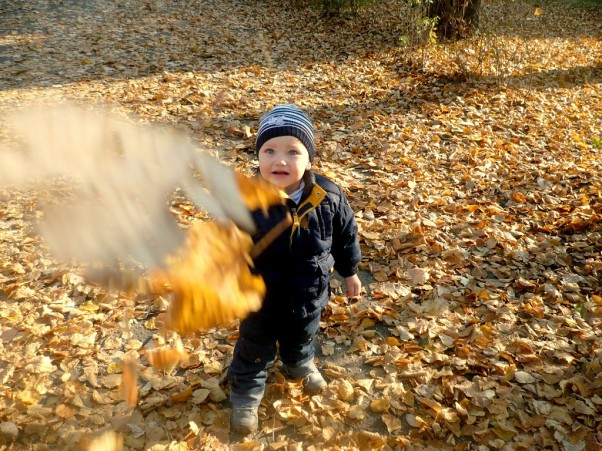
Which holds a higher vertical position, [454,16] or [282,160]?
[454,16]

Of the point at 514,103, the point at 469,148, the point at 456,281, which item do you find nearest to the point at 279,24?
the point at 514,103

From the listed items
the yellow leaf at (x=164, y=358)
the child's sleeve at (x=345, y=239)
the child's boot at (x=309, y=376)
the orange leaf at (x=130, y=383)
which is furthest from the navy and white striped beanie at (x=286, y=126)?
the orange leaf at (x=130, y=383)

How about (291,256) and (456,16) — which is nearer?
(291,256)

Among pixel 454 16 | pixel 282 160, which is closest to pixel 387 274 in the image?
pixel 282 160

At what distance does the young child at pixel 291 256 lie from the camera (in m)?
2.43

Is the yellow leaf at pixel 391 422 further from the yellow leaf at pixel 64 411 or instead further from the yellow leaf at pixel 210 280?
the yellow leaf at pixel 64 411

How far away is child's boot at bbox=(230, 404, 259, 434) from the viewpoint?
285 cm

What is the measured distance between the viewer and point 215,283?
238cm

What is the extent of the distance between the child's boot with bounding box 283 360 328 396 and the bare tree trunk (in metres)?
9.43

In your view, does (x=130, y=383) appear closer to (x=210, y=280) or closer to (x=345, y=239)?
(x=210, y=280)

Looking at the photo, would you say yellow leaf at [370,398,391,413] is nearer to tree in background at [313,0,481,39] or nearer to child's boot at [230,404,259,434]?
child's boot at [230,404,259,434]

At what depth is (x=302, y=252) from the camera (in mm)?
2533

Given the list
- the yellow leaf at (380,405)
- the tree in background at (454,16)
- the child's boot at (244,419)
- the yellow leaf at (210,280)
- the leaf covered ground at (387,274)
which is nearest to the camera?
the yellow leaf at (210,280)

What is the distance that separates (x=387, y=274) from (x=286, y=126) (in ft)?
7.51
